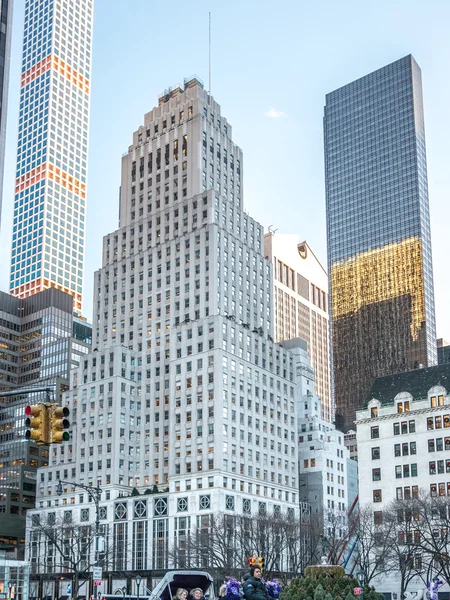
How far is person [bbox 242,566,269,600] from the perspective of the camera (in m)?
21.7

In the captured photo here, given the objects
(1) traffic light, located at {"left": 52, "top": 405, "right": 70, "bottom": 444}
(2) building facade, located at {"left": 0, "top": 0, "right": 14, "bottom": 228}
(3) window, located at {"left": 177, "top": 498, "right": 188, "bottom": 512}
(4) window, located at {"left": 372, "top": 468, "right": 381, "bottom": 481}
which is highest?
(2) building facade, located at {"left": 0, "top": 0, "right": 14, "bottom": 228}

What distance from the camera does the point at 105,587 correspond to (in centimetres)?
13525

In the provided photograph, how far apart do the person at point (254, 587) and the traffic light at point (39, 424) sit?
701 cm

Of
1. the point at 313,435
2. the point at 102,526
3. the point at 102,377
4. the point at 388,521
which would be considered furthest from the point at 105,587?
the point at 388,521

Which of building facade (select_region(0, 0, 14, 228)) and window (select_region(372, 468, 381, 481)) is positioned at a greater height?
building facade (select_region(0, 0, 14, 228))

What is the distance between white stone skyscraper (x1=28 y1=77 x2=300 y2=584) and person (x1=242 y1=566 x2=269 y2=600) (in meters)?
104

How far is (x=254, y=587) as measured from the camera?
2198 cm

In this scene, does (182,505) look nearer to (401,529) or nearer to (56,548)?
(56,548)

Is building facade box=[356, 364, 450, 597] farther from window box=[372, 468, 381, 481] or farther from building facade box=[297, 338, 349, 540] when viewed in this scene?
building facade box=[297, 338, 349, 540]

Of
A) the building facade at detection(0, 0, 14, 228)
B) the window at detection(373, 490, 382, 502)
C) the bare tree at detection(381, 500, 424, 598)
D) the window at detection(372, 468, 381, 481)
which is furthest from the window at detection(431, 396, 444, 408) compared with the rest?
the building facade at detection(0, 0, 14, 228)

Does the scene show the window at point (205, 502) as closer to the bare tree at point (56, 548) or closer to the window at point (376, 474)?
the bare tree at point (56, 548)

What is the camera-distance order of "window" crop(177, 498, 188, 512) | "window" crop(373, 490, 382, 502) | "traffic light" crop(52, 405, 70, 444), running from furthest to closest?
"window" crop(177, 498, 188, 512)
"window" crop(373, 490, 382, 502)
"traffic light" crop(52, 405, 70, 444)

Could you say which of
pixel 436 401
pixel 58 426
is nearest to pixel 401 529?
pixel 436 401

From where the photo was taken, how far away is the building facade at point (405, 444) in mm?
99562
